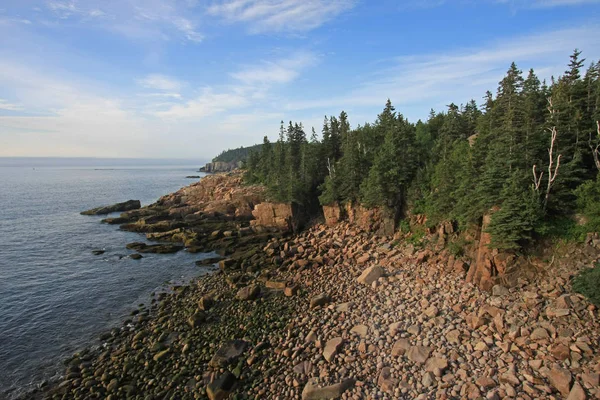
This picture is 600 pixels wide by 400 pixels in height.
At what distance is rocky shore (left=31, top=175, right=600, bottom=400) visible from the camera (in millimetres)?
13359

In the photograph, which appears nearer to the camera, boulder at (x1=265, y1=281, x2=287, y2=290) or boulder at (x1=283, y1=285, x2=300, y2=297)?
boulder at (x1=283, y1=285, x2=300, y2=297)

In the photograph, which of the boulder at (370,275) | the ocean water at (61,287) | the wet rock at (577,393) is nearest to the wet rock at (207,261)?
the ocean water at (61,287)

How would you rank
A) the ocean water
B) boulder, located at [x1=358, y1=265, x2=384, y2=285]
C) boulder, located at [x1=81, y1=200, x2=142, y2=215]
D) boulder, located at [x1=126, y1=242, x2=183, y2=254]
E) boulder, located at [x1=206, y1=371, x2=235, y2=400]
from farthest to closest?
1. boulder, located at [x1=81, y1=200, x2=142, y2=215]
2. boulder, located at [x1=126, y1=242, x2=183, y2=254]
3. boulder, located at [x1=358, y1=265, x2=384, y2=285]
4. the ocean water
5. boulder, located at [x1=206, y1=371, x2=235, y2=400]

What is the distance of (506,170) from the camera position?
2102cm

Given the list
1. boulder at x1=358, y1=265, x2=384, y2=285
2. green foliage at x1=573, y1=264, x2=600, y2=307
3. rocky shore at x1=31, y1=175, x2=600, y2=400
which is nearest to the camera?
rocky shore at x1=31, y1=175, x2=600, y2=400

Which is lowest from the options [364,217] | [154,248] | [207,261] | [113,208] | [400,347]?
[207,261]

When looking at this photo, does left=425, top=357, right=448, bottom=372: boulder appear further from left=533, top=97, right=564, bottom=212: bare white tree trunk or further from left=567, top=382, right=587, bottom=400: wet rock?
left=533, top=97, right=564, bottom=212: bare white tree trunk

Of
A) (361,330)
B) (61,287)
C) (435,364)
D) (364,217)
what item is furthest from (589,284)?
(61,287)

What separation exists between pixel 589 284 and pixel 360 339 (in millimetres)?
11013

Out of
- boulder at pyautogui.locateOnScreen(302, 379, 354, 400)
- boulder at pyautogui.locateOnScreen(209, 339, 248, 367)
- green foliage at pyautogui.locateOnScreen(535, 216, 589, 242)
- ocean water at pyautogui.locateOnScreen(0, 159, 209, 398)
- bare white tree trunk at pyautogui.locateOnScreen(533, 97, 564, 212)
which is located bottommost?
ocean water at pyautogui.locateOnScreen(0, 159, 209, 398)

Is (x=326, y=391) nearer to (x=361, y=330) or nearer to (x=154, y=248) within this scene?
(x=361, y=330)

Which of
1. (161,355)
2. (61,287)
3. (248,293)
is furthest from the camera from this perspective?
(61,287)

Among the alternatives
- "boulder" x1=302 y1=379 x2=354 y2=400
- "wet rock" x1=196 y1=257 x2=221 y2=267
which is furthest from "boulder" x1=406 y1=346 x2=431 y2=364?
"wet rock" x1=196 y1=257 x2=221 y2=267

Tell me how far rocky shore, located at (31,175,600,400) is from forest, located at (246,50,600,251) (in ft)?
9.75
